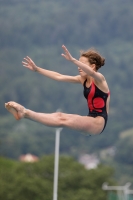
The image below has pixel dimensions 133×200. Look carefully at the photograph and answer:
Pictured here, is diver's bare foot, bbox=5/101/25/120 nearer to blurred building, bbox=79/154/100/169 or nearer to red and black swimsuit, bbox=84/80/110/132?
red and black swimsuit, bbox=84/80/110/132

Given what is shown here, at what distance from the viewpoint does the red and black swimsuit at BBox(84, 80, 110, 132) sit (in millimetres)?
16781

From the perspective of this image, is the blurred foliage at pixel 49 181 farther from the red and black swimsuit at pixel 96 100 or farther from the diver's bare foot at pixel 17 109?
the diver's bare foot at pixel 17 109

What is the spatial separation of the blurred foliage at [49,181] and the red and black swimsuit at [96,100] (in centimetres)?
4718

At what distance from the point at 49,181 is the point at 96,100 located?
58000 millimetres

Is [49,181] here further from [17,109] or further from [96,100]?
[17,109]

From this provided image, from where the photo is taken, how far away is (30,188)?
215 ft

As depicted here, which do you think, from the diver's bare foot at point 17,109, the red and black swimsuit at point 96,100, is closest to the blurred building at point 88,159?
the red and black swimsuit at point 96,100

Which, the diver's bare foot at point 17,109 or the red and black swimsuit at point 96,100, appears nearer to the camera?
the diver's bare foot at point 17,109

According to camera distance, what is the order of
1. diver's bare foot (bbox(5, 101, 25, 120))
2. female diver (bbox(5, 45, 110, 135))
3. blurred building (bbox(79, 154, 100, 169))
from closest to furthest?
diver's bare foot (bbox(5, 101, 25, 120)) → female diver (bbox(5, 45, 110, 135)) → blurred building (bbox(79, 154, 100, 169))

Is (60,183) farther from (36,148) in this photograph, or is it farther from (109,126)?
(109,126)

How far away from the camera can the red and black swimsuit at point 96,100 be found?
16781 mm

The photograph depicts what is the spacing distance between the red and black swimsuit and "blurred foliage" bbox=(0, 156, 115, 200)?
4718 cm

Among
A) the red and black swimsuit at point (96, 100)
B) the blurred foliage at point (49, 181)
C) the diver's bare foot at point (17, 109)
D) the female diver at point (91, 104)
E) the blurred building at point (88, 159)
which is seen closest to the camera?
the diver's bare foot at point (17, 109)

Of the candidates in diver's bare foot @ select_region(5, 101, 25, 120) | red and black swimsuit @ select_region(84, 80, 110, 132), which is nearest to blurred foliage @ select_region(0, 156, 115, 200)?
red and black swimsuit @ select_region(84, 80, 110, 132)
